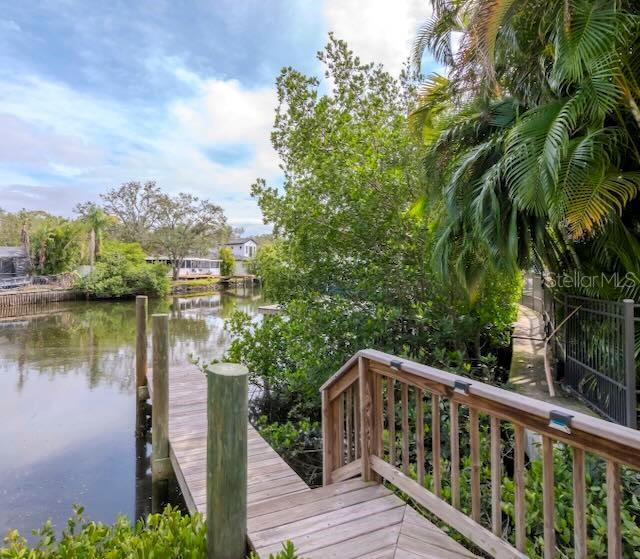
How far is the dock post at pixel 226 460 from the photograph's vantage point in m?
2.03

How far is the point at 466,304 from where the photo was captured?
19.8 feet

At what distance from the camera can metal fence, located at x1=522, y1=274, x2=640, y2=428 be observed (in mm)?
3752

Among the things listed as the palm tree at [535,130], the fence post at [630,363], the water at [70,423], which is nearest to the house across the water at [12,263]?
the water at [70,423]

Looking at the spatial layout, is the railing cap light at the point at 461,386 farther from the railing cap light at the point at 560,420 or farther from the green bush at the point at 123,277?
the green bush at the point at 123,277

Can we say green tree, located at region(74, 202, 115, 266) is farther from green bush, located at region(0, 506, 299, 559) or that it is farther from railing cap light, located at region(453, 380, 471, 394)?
railing cap light, located at region(453, 380, 471, 394)

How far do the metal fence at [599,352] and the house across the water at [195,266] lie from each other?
38628 millimetres

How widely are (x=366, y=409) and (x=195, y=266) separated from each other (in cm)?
4684

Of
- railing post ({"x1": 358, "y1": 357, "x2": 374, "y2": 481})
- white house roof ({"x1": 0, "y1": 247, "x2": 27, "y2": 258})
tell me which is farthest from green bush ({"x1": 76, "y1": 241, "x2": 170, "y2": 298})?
railing post ({"x1": 358, "y1": 357, "x2": 374, "y2": 481})

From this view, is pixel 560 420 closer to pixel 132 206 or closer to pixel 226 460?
pixel 226 460

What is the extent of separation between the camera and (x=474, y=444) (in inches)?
77.9

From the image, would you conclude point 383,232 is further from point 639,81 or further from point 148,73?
point 148,73

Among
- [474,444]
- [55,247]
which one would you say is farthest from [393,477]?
[55,247]

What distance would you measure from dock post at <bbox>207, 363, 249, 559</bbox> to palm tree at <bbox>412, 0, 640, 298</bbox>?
3260 mm

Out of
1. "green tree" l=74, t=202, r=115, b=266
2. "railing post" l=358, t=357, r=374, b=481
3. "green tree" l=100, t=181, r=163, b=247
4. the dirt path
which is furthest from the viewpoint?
"green tree" l=100, t=181, r=163, b=247
